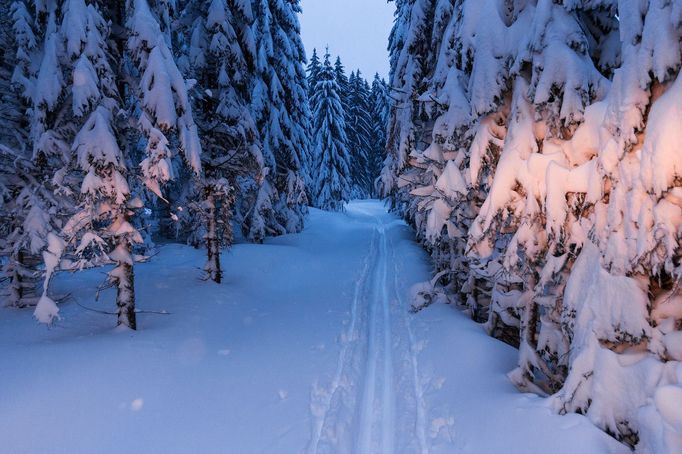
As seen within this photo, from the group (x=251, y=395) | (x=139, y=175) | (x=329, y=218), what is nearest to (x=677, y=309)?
(x=251, y=395)

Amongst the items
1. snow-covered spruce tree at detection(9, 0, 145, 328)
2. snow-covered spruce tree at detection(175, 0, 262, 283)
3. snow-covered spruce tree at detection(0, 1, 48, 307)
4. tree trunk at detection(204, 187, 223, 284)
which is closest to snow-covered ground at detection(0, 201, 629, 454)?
tree trunk at detection(204, 187, 223, 284)

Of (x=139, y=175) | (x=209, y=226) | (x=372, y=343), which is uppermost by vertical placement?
(x=139, y=175)

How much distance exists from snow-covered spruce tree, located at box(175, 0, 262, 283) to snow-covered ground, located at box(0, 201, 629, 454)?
2.64 meters

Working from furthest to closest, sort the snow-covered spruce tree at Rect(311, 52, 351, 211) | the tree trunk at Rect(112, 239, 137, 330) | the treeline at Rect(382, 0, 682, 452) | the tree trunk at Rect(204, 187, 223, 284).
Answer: the snow-covered spruce tree at Rect(311, 52, 351, 211), the tree trunk at Rect(204, 187, 223, 284), the tree trunk at Rect(112, 239, 137, 330), the treeline at Rect(382, 0, 682, 452)

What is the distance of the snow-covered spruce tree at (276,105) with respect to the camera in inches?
738

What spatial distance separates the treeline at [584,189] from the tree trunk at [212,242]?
7739mm

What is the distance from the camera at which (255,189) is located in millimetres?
19094

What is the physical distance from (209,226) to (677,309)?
40.4 ft

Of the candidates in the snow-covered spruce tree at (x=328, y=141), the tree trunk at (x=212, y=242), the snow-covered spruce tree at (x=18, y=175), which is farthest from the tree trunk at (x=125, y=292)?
the snow-covered spruce tree at (x=328, y=141)

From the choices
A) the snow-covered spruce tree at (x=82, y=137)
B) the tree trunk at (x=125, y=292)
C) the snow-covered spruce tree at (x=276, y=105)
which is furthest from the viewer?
the snow-covered spruce tree at (x=276, y=105)

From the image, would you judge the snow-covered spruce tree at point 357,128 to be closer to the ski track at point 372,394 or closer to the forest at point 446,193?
the forest at point 446,193

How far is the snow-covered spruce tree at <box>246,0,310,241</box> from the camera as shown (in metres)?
18.7

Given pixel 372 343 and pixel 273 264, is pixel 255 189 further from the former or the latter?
pixel 372 343

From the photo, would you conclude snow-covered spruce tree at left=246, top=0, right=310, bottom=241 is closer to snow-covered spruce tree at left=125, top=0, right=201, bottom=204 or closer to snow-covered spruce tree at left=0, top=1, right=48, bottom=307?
snow-covered spruce tree at left=0, top=1, right=48, bottom=307
